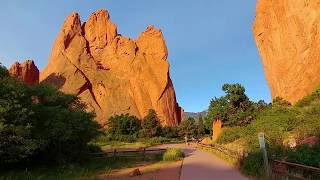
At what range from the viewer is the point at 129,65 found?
11212 cm

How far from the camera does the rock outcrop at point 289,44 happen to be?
56688 millimetres

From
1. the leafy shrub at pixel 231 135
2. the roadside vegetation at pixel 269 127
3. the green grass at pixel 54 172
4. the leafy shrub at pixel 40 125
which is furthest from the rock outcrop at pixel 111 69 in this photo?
the green grass at pixel 54 172

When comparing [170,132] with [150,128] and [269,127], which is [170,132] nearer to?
[150,128]

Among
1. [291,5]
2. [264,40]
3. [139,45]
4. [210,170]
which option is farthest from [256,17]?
[210,170]

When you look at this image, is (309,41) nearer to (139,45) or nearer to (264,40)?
(264,40)

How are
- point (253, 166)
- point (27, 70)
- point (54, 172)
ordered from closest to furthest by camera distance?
point (253, 166) → point (54, 172) → point (27, 70)

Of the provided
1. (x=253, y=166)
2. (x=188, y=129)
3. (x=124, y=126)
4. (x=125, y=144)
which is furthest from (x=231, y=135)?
(x=188, y=129)

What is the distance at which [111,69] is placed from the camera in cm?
11231

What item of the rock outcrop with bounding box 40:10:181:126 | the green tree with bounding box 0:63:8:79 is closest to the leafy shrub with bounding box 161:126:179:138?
the rock outcrop with bounding box 40:10:181:126

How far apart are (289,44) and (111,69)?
59.1m

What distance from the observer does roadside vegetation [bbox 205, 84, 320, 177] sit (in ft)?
51.6

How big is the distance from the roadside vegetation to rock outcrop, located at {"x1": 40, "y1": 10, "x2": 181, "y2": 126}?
144ft

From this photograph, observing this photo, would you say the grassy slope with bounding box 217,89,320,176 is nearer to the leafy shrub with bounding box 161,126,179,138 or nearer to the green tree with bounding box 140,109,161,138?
the green tree with bounding box 140,109,161,138

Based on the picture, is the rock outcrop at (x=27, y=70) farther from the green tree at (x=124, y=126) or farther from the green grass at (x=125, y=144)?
the green grass at (x=125, y=144)
